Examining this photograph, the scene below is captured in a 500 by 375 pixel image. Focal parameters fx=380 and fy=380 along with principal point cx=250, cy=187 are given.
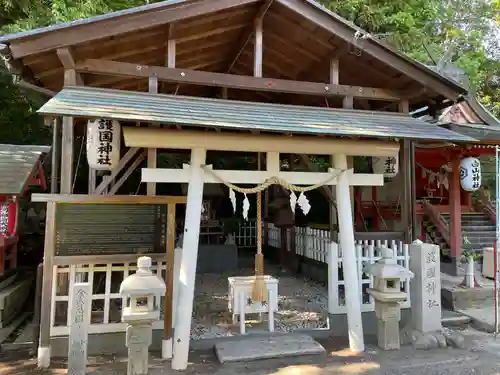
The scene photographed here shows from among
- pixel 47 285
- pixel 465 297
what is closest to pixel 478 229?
pixel 465 297

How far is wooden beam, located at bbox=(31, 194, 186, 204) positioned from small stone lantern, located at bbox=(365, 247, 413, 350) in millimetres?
3331

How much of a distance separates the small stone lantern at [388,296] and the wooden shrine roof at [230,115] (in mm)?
2102

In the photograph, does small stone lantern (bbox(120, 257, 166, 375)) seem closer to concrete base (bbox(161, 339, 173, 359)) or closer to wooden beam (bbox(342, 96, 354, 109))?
concrete base (bbox(161, 339, 173, 359))

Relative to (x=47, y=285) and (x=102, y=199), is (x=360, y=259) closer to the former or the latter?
(x=102, y=199)

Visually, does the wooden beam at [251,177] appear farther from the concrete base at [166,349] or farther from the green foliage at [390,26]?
the green foliage at [390,26]

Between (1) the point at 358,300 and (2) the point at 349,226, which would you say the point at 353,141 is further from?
(1) the point at 358,300

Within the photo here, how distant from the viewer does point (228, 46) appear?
308 inches

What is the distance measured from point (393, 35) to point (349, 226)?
10.3 metres

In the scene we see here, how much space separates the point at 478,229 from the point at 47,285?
43.4 feet

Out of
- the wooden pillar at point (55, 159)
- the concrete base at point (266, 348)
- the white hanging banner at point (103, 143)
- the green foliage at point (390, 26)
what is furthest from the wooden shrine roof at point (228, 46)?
the concrete base at point (266, 348)

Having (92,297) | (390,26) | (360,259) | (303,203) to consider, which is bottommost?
→ (92,297)

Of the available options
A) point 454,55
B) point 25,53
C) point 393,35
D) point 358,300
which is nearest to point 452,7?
point 454,55

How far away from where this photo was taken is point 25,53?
5.36 m

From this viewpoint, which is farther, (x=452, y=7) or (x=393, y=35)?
(x=452, y=7)
